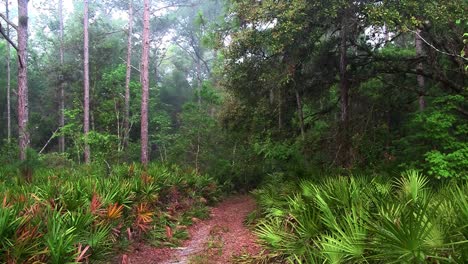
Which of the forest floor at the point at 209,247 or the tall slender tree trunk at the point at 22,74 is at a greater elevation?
the tall slender tree trunk at the point at 22,74

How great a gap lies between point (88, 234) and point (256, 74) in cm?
895

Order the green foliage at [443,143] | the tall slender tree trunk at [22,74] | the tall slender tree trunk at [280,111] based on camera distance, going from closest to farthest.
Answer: the green foliage at [443,143]
the tall slender tree trunk at [22,74]
the tall slender tree trunk at [280,111]

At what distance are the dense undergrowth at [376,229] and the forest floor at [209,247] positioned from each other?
1.24 meters

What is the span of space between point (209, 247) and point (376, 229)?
5091 mm

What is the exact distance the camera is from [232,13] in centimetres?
1188

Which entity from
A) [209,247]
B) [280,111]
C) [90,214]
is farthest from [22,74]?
[209,247]

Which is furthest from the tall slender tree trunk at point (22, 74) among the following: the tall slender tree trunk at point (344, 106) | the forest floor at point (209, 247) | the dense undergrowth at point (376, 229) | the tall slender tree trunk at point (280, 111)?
the tall slender tree trunk at point (344, 106)

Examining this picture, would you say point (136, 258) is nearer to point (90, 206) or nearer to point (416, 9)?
point (90, 206)

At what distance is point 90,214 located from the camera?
5.16 metres

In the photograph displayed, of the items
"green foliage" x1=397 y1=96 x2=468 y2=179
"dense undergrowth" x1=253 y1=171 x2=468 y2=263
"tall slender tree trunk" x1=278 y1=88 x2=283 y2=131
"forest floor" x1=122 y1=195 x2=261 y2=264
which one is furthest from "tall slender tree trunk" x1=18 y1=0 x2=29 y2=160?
"green foliage" x1=397 y1=96 x2=468 y2=179

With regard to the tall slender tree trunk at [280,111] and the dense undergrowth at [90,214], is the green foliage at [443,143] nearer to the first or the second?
the tall slender tree trunk at [280,111]

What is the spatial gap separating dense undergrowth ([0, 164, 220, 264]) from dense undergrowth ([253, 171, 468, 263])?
2823 millimetres

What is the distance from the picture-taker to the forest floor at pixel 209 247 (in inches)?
266

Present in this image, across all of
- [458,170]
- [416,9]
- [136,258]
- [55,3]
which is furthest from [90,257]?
[55,3]
